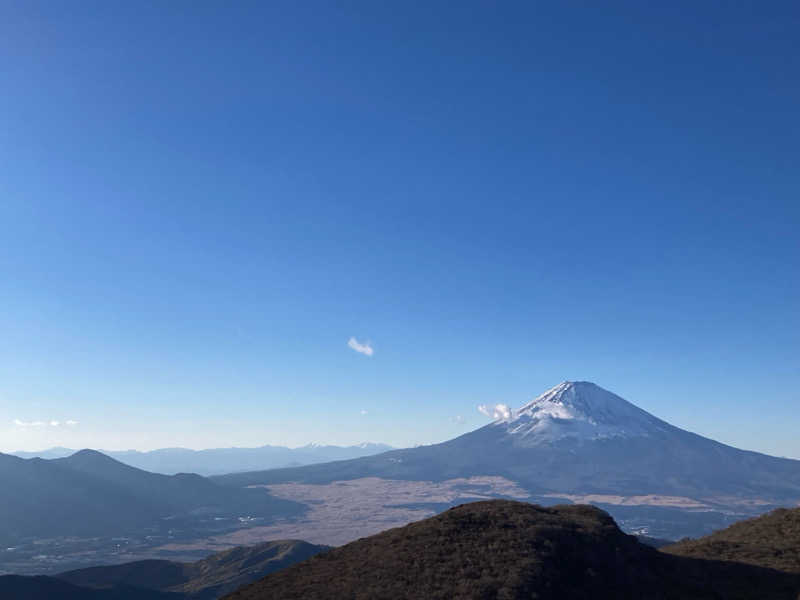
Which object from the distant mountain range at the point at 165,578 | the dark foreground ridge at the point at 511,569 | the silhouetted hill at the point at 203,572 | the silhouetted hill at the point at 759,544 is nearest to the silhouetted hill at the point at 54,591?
the distant mountain range at the point at 165,578

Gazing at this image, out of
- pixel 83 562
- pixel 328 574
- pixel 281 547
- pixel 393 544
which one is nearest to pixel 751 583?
pixel 393 544

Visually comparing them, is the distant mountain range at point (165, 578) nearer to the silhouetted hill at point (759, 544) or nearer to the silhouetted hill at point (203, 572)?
the silhouetted hill at point (203, 572)

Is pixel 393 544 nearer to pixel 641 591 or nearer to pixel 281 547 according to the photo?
pixel 641 591

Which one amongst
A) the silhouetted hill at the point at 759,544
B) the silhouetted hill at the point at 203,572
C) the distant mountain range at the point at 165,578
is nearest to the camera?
the silhouetted hill at the point at 759,544

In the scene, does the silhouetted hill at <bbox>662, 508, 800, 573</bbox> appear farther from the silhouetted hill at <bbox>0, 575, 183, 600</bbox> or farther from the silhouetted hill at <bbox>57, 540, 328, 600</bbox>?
the silhouetted hill at <bbox>0, 575, 183, 600</bbox>

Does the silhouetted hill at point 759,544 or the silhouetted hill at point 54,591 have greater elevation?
the silhouetted hill at point 759,544

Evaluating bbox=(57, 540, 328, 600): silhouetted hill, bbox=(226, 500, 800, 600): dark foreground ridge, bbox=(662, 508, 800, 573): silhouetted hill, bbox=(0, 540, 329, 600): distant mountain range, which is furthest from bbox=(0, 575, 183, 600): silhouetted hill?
bbox=(662, 508, 800, 573): silhouetted hill

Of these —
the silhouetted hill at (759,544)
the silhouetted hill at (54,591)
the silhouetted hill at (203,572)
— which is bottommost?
the silhouetted hill at (203,572)
